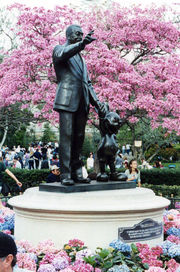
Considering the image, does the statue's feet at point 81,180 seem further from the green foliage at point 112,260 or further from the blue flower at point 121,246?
the green foliage at point 112,260

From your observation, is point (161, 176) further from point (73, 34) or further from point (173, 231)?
point (73, 34)

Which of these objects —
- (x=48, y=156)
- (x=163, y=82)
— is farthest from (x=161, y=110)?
(x=48, y=156)

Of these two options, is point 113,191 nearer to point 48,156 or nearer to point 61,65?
point 61,65

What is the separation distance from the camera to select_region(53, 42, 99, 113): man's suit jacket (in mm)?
6070

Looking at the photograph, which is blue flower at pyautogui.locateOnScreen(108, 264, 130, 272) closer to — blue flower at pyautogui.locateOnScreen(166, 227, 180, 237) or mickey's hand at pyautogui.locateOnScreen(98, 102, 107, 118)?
blue flower at pyautogui.locateOnScreen(166, 227, 180, 237)

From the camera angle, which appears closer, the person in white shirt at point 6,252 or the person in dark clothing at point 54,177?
the person in white shirt at point 6,252

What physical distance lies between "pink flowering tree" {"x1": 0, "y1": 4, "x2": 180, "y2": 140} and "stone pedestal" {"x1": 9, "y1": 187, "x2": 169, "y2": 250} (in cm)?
918

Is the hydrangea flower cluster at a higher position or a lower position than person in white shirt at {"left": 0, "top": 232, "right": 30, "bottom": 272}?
lower

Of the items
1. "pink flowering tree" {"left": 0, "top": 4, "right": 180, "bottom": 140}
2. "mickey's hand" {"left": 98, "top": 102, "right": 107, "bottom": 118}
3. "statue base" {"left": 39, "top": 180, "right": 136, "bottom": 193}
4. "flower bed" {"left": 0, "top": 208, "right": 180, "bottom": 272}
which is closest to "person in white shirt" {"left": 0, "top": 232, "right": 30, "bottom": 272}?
"flower bed" {"left": 0, "top": 208, "right": 180, "bottom": 272}

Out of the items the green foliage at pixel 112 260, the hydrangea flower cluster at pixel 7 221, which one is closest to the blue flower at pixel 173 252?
the green foliage at pixel 112 260

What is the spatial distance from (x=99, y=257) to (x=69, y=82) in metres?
2.53

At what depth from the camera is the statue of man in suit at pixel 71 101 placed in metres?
6.07

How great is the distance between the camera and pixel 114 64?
49.2 feet

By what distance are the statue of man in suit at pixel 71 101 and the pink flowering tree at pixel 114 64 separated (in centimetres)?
839
